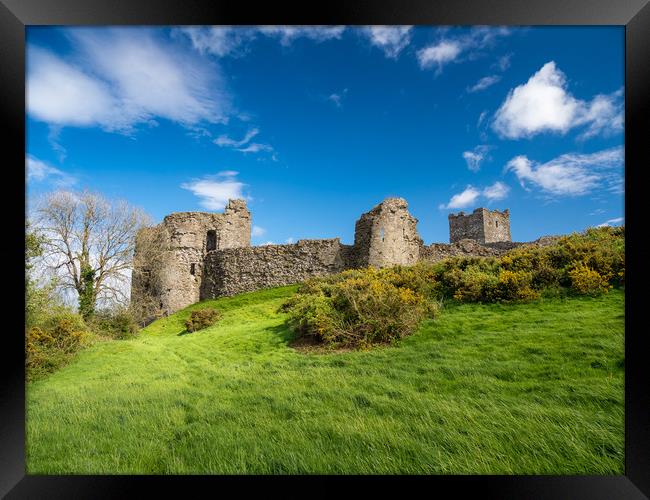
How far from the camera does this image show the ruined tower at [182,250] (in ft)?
56.2

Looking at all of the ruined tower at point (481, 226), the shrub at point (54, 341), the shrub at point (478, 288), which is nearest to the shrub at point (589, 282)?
the shrub at point (478, 288)

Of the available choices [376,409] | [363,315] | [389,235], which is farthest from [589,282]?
[389,235]

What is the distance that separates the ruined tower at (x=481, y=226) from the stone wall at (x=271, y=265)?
15317 mm

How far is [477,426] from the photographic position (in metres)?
3.97

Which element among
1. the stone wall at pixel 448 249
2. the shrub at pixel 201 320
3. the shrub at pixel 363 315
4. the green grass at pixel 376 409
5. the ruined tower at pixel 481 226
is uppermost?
the ruined tower at pixel 481 226

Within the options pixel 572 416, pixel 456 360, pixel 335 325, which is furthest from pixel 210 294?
pixel 572 416

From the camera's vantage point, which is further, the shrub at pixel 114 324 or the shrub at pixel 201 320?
the shrub at pixel 201 320

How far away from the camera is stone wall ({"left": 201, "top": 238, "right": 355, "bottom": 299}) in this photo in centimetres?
1844

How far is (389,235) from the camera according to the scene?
54.9 feet

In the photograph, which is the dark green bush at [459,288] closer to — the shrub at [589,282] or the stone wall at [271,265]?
the shrub at [589,282]

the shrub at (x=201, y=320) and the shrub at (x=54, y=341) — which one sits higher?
the shrub at (x=54, y=341)

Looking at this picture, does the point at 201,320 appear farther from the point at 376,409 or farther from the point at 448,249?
the point at 448,249
